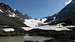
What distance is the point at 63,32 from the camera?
20.6 ft

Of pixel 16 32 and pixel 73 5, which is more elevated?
pixel 73 5

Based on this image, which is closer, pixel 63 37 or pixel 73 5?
pixel 63 37

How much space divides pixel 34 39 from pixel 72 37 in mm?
1516

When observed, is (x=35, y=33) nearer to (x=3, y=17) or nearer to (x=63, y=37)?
(x=63, y=37)

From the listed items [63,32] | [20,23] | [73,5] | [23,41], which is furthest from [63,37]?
[73,5]

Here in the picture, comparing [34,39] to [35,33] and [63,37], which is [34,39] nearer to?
[35,33]

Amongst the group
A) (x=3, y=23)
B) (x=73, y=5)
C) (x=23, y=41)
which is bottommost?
(x=23, y=41)

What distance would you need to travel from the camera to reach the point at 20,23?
7637 mm

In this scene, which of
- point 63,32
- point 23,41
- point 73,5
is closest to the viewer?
point 63,32

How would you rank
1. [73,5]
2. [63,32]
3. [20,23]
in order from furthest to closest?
1. [73,5]
2. [20,23]
3. [63,32]

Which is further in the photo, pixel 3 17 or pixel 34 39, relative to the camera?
pixel 3 17

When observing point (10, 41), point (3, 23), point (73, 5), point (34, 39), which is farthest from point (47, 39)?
point (73, 5)

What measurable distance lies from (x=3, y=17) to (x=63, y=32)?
2.71 m

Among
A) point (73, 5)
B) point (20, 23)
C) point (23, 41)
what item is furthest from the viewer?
point (73, 5)
